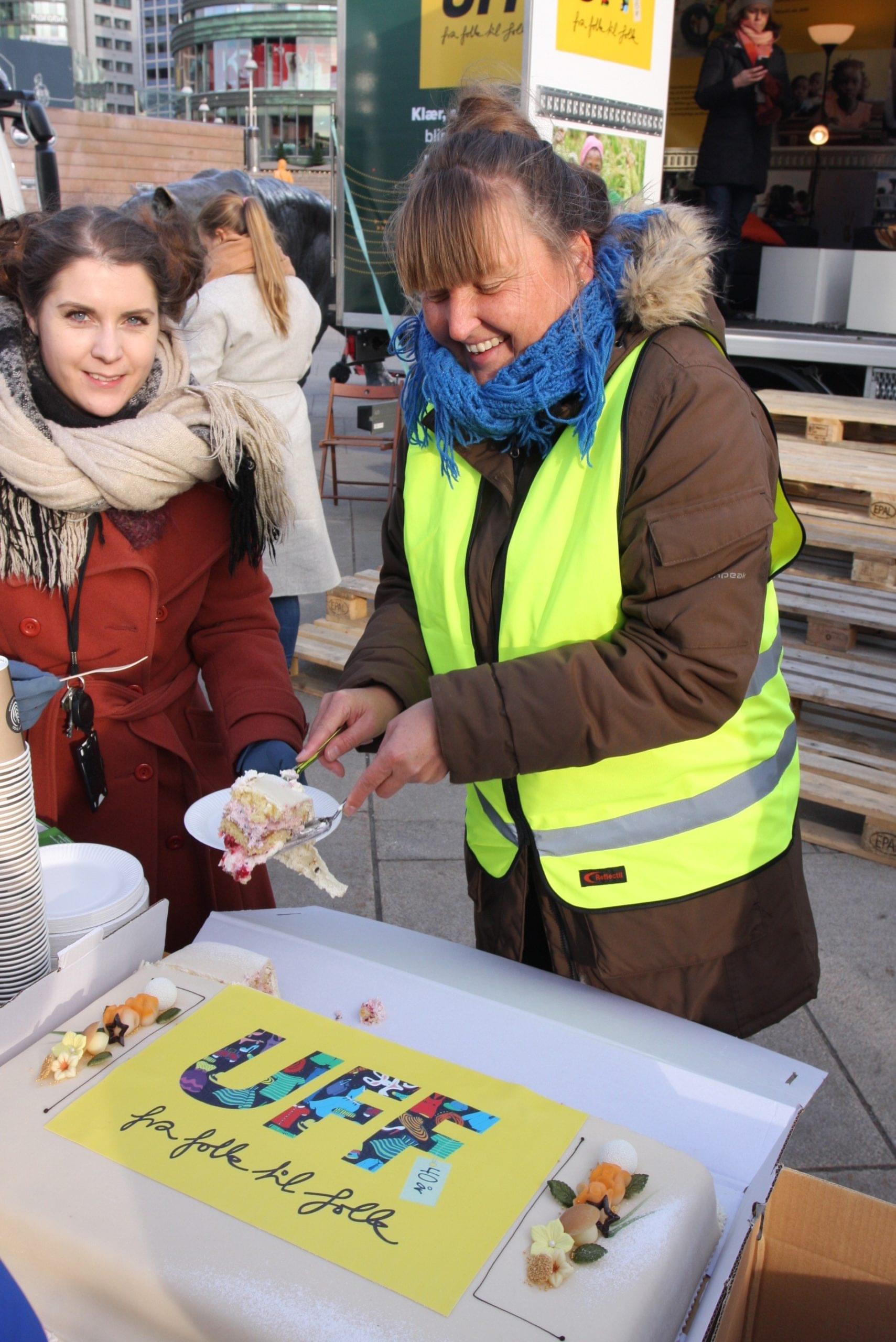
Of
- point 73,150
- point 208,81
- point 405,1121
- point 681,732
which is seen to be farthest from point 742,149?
point 208,81

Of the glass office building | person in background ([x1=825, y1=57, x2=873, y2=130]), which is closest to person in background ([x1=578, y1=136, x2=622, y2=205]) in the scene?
person in background ([x1=825, y1=57, x2=873, y2=130])

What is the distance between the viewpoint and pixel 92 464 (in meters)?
1.95

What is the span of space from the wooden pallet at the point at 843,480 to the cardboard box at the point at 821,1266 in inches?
154

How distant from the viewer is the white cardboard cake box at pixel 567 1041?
117 cm

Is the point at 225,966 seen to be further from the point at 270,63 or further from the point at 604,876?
the point at 270,63

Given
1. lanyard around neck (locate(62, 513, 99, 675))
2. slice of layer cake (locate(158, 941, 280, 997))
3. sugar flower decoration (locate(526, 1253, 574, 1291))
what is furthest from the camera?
lanyard around neck (locate(62, 513, 99, 675))

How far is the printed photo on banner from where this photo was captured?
19.1ft

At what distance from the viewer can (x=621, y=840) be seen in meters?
1.54

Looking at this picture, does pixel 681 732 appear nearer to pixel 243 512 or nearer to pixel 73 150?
pixel 243 512

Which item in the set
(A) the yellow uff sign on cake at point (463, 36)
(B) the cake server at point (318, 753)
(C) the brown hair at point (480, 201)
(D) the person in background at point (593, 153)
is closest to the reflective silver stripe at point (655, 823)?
(B) the cake server at point (318, 753)

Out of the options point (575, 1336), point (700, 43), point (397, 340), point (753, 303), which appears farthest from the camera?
point (700, 43)

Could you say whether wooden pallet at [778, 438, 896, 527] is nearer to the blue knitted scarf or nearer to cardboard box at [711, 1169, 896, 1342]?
the blue knitted scarf

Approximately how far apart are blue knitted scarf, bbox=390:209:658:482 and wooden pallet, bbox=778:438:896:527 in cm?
337

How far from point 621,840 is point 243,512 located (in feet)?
3.48
